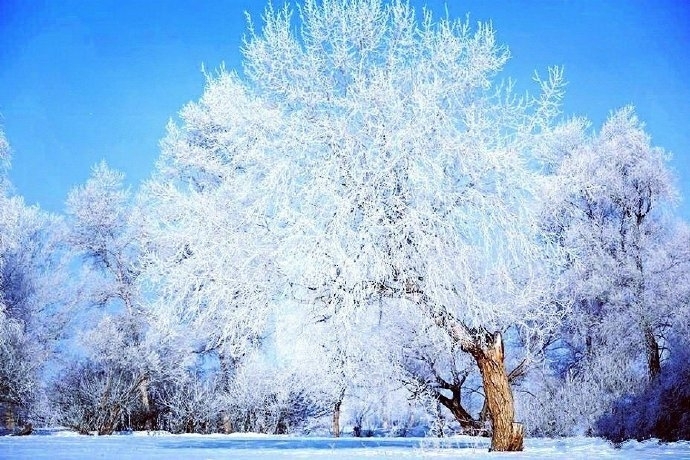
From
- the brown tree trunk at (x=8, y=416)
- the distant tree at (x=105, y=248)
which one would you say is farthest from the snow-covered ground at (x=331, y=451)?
the distant tree at (x=105, y=248)

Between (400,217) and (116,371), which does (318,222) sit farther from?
(116,371)

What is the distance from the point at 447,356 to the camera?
14625 millimetres

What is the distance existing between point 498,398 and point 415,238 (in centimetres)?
285

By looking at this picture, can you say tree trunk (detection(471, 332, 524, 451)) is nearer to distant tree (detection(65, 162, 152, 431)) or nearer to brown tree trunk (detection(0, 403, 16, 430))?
distant tree (detection(65, 162, 152, 431))

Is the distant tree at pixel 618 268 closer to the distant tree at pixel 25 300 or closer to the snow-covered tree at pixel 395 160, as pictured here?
the snow-covered tree at pixel 395 160

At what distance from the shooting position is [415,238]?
8664 mm

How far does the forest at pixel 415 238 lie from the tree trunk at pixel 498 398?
0.09 ft

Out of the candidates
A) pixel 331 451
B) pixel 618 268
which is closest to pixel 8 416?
pixel 331 451

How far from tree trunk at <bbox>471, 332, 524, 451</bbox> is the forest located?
0.03 meters

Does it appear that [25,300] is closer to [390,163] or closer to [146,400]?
[146,400]

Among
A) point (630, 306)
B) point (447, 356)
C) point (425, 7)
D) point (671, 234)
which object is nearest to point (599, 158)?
point (671, 234)

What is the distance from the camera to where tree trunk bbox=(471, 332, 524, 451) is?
956 cm

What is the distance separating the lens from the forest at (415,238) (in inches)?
348

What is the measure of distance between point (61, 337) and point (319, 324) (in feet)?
41.2
